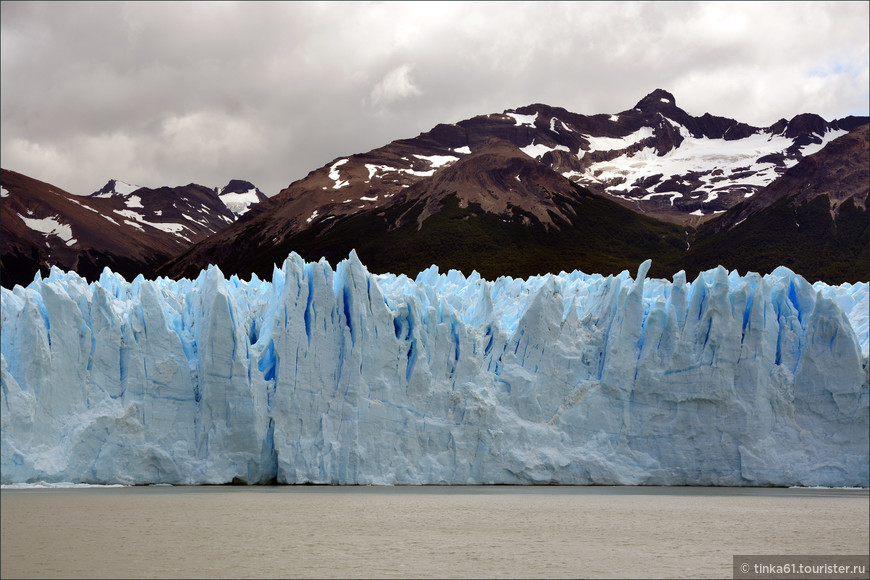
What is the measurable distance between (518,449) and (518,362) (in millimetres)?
2603

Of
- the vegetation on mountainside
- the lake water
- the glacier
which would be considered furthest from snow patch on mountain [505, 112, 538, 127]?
the lake water

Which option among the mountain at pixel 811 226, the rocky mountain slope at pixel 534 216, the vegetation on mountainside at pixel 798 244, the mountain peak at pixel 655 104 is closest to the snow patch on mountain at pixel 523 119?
the rocky mountain slope at pixel 534 216

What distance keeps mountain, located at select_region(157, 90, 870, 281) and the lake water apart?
48.4 meters

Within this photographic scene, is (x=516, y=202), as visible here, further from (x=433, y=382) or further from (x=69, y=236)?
(x=433, y=382)

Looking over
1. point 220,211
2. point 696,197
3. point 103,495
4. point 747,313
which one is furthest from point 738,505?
point 220,211

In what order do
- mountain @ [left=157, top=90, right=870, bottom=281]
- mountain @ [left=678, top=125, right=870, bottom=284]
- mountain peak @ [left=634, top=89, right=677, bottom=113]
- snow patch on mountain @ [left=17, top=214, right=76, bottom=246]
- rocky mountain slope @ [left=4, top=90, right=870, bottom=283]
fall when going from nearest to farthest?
mountain @ [left=678, top=125, right=870, bottom=284]
rocky mountain slope @ [left=4, top=90, right=870, bottom=283]
mountain @ [left=157, top=90, right=870, bottom=281]
snow patch on mountain @ [left=17, top=214, right=76, bottom=246]
mountain peak @ [left=634, top=89, right=677, bottom=113]

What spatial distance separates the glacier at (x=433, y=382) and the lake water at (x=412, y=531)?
0.86m

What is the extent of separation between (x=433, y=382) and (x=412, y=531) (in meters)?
7.55

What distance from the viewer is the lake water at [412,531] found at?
686 inches

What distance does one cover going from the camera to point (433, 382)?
2798cm

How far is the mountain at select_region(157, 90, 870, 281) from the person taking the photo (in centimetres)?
8338

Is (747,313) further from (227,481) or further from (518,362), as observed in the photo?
(227,481)

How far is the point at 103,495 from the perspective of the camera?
80.5 ft

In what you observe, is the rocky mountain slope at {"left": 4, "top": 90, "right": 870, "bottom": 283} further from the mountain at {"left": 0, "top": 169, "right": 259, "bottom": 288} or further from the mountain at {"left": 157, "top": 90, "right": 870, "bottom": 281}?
the mountain at {"left": 0, "top": 169, "right": 259, "bottom": 288}
